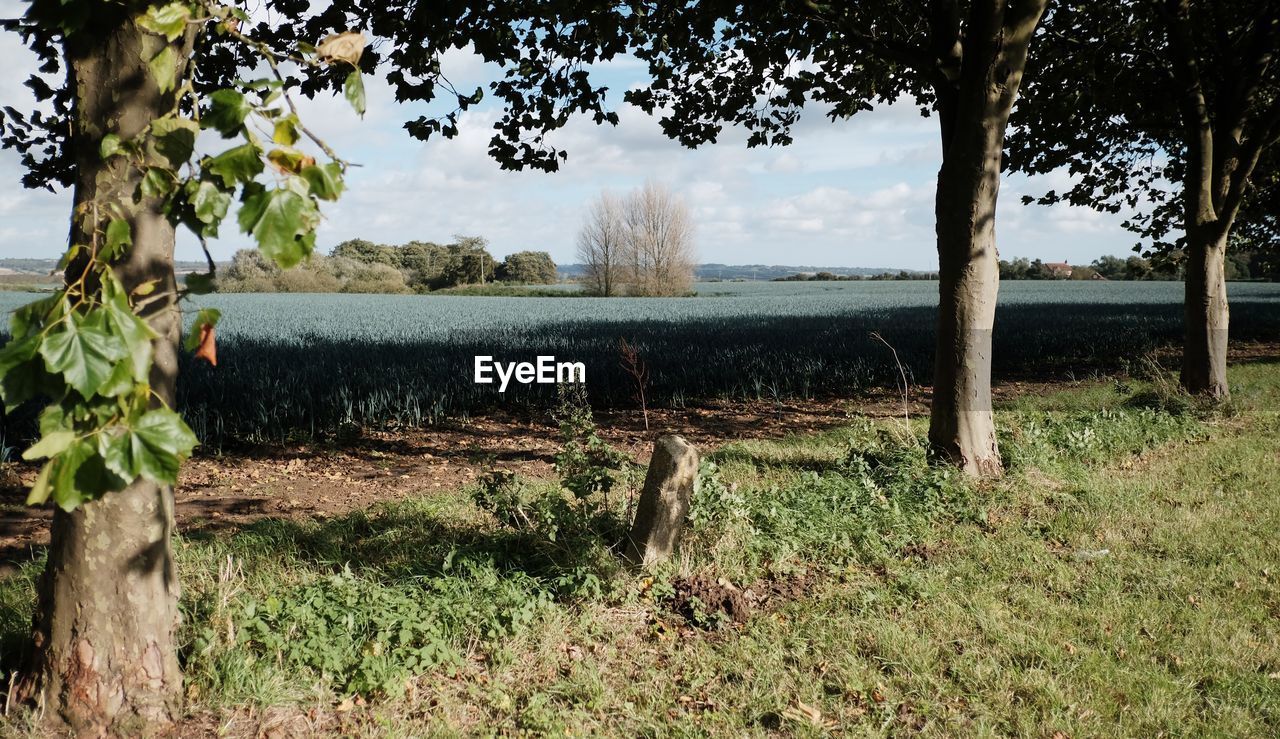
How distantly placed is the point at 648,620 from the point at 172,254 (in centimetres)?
262

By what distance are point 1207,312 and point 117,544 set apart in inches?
450

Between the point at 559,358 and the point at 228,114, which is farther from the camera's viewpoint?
the point at 559,358

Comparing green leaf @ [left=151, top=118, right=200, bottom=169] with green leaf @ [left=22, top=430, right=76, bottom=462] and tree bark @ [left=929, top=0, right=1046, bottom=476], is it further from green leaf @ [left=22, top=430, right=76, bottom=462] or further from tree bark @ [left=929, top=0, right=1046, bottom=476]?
tree bark @ [left=929, top=0, right=1046, bottom=476]

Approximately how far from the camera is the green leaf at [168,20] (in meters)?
1.98

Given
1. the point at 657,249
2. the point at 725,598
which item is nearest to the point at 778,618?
the point at 725,598

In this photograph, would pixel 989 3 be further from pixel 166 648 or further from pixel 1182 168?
pixel 1182 168

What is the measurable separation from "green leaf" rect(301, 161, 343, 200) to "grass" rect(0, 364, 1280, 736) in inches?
84.3

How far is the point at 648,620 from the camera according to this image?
158 inches

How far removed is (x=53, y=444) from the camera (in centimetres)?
177

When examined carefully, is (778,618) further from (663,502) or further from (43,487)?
(43,487)

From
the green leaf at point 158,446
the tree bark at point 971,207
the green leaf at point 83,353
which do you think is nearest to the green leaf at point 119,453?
the green leaf at point 158,446

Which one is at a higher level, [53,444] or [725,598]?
[53,444]

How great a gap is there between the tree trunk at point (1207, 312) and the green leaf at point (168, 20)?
11.0m

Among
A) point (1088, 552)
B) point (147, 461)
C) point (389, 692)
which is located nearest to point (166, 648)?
point (389, 692)
